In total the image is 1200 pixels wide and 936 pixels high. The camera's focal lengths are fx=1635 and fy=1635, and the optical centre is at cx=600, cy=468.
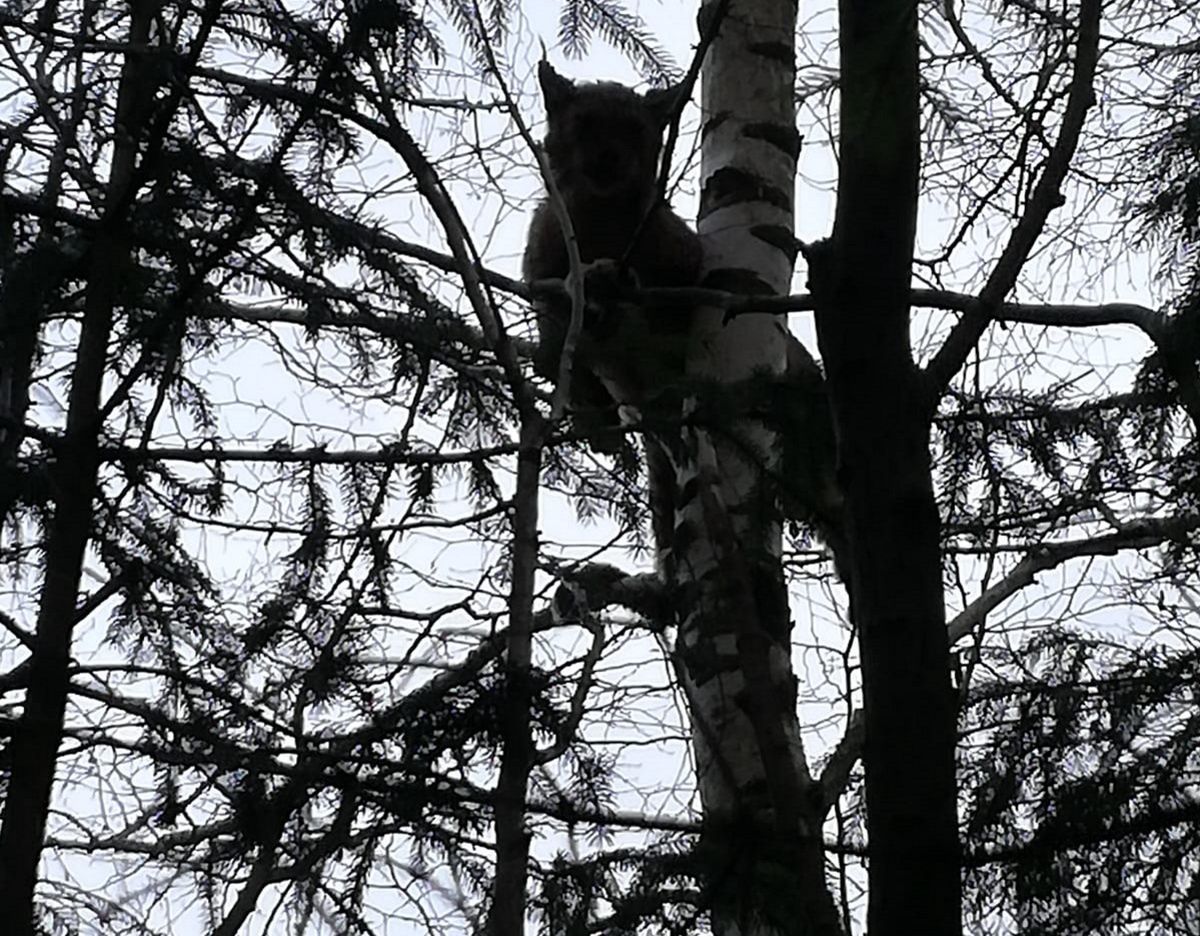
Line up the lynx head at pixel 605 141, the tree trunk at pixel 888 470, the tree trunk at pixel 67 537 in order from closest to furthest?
the tree trunk at pixel 888 470
the tree trunk at pixel 67 537
the lynx head at pixel 605 141

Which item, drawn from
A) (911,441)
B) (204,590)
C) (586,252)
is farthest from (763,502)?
(586,252)

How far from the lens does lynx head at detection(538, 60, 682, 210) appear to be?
18.4ft

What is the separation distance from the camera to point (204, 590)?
3.42 m

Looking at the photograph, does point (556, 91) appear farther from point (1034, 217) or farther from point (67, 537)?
point (1034, 217)

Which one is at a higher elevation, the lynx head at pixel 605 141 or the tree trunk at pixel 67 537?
the lynx head at pixel 605 141

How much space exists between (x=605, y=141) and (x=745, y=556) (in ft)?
9.63

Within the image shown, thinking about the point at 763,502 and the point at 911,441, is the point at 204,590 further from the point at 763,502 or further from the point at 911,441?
A: the point at 911,441

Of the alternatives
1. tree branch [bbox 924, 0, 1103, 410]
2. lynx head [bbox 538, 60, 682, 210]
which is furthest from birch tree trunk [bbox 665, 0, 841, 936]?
lynx head [bbox 538, 60, 682, 210]

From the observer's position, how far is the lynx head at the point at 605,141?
560 cm

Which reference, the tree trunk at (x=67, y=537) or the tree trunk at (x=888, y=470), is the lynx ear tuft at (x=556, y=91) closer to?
the tree trunk at (x=67, y=537)

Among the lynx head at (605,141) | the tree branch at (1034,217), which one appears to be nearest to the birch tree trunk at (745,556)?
the tree branch at (1034,217)

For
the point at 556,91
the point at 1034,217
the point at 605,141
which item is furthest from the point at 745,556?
the point at 556,91

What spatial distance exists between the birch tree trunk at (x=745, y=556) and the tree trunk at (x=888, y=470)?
11.9 inches

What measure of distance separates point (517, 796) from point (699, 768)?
1.42 m
